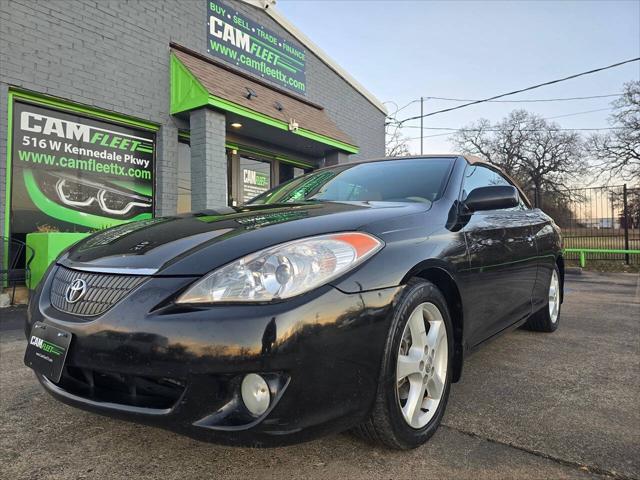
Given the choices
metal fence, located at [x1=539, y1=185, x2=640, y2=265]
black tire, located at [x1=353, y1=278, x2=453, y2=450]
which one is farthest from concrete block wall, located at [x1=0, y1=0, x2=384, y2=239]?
metal fence, located at [x1=539, y1=185, x2=640, y2=265]

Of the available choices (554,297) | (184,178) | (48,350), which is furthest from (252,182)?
(48,350)

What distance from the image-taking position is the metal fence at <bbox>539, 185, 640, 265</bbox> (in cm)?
1212

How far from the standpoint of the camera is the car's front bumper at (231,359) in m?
1.43

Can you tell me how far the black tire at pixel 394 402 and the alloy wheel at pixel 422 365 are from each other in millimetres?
45

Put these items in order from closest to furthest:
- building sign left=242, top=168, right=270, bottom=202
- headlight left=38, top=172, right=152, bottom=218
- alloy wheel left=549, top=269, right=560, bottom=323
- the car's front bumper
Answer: the car's front bumper < alloy wheel left=549, top=269, right=560, bottom=323 < headlight left=38, top=172, right=152, bottom=218 < building sign left=242, top=168, right=270, bottom=202

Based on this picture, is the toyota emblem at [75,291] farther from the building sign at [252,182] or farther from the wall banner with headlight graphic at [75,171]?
the building sign at [252,182]

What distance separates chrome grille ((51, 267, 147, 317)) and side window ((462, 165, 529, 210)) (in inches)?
72.5

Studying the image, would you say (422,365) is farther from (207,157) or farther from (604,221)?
(604,221)

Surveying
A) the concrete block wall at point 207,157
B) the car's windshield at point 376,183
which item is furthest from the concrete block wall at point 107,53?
the car's windshield at point 376,183

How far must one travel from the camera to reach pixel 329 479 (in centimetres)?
168

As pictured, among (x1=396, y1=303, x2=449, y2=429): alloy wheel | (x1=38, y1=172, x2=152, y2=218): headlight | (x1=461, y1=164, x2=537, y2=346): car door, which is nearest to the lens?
(x1=396, y1=303, x2=449, y2=429): alloy wheel

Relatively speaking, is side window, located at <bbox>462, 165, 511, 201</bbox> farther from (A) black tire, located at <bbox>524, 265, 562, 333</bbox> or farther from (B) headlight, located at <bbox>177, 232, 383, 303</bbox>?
(B) headlight, located at <bbox>177, 232, 383, 303</bbox>

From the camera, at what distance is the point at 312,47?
10.7 m

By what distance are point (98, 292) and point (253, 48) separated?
28.0ft
